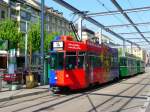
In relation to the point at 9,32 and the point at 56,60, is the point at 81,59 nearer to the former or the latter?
the point at 56,60

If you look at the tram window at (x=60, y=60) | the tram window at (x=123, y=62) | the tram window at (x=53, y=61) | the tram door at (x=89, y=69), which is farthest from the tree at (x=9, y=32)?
the tram window at (x=60, y=60)

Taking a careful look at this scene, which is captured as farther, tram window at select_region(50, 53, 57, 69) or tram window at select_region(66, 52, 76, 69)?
tram window at select_region(50, 53, 57, 69)

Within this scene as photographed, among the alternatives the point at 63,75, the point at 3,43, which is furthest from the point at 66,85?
the point at 3,43

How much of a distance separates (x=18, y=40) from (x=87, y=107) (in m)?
45.4

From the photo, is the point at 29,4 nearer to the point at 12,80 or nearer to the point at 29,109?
the point at 12,80

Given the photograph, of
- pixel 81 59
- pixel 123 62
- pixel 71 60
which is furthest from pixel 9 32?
pixel 71 60

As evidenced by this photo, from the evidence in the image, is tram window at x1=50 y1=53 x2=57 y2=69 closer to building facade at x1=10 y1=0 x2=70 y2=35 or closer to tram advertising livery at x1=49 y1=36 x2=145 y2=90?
tram advertising livery at x1=49 y1=36 x2=145 y2=90

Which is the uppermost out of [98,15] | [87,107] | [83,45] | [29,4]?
[29,4]

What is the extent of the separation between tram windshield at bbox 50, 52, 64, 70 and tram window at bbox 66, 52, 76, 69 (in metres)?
0.30

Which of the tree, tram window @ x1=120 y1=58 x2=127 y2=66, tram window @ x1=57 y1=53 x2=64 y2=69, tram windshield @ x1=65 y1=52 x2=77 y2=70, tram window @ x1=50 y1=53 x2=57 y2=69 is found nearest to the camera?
tram window @ x1=57 y1=53 x2=64 y2=69

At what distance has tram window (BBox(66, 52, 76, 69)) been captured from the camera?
21984 mm

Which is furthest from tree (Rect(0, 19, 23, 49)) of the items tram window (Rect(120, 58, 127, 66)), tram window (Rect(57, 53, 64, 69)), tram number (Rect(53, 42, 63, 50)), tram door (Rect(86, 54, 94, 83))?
tram window (Rect(57, 53, 64, 69))

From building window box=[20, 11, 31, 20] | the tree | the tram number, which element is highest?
building window box=[20, 11, 31, 20]

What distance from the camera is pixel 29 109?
14.8m
